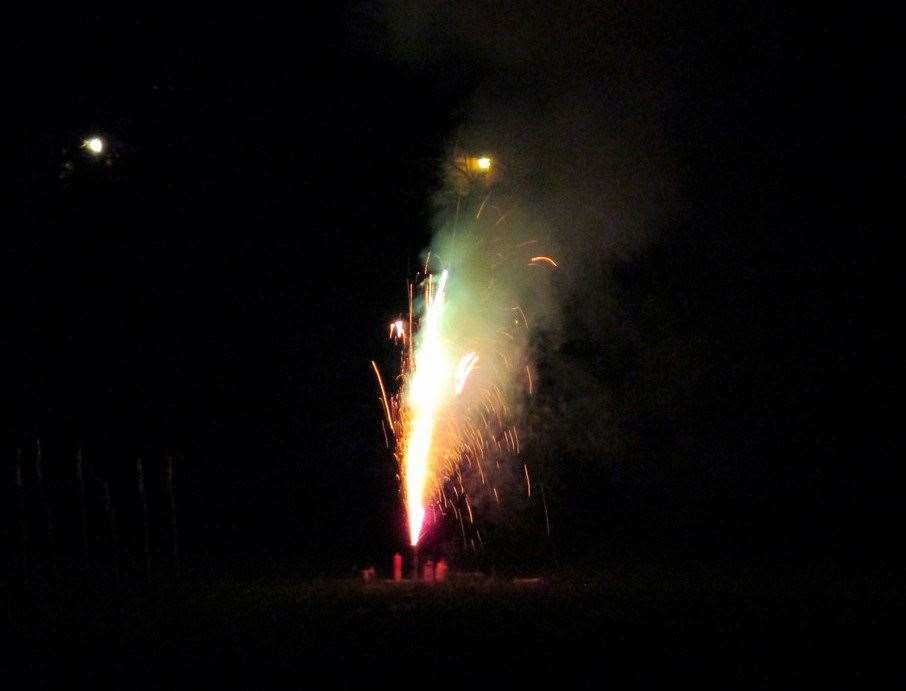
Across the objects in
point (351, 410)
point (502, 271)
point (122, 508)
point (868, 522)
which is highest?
point (502, 271)

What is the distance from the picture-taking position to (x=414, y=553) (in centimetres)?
1308

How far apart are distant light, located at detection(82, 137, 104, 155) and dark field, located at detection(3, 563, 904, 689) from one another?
4646 mm

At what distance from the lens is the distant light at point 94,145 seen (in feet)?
36.7

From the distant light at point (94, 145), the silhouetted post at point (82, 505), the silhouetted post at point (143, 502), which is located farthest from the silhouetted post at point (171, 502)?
the distant light at point (94, 145)

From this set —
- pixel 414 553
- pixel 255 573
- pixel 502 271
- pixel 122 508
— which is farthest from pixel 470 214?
pixel 122 508

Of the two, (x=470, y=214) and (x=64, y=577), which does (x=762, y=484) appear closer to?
(x=470, y=214)

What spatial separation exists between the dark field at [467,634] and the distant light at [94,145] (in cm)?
465

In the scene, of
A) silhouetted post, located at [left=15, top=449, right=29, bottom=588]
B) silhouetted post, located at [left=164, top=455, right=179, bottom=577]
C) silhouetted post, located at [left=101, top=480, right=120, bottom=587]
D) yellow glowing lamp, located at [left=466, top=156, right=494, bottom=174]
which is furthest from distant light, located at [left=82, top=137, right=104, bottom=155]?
silhouetted post, located at [left=101, top=480, right=120, bottom=587]

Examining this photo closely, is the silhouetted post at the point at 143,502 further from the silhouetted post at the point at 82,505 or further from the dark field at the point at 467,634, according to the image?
the dark field at the point at 467,634

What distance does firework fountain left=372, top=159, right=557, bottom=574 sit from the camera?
14008mm

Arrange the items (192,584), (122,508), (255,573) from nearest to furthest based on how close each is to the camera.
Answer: (192,584), (255,573), (122,508)

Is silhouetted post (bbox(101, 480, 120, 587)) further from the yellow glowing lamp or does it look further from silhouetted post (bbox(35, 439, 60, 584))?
the yellow glowing lamp

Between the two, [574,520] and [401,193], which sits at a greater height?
[401,193]

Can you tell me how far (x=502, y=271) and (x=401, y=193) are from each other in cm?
283
